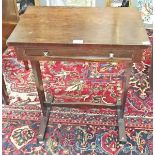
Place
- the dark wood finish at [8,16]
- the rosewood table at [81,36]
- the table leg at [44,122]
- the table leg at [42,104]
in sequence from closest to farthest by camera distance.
→ the rosewood table at [81,36], the table leg at [42,104], the table leg at [44,122], the dark wood finish at [8,16]

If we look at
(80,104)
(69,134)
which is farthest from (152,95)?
(69,134)

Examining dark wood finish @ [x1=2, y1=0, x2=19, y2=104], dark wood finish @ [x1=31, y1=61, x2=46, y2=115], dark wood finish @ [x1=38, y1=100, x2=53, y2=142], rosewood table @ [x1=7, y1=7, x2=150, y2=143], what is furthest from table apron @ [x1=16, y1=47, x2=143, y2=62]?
dark wood finish @ [x1=2, y1=0, x2=19, y2=104]

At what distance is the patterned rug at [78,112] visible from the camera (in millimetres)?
1931

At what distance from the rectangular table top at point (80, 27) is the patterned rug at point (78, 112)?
74 cm

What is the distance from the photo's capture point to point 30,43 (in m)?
1.46

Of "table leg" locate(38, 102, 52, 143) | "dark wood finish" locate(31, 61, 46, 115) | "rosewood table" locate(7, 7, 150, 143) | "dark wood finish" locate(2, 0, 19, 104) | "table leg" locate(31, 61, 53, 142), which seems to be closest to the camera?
"rosewood table" locate(7, 7, 150, 143)

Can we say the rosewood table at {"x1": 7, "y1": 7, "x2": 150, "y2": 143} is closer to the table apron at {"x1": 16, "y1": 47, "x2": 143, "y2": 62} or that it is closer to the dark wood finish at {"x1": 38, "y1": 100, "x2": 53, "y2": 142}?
the table apron at {"x1": 16, "y1": 47, "x2": 143, "y2": 62}

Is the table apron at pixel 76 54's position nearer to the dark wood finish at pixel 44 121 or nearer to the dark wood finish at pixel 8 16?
the dark wood finish at pixel 44 121

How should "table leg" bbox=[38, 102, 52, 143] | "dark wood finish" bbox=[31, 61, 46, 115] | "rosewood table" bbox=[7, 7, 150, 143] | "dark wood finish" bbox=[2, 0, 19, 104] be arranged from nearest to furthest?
"rosewood table" bbox=[7, 7, 150, 143], "dark wood finish" bbox=[31, 61, 46, 115], "table leg" bbox=[38, 102, 52, 143], "dark wood finish" bbox=[2, 0, 19, 104]

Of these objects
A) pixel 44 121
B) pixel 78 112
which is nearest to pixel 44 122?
pixel 44 121

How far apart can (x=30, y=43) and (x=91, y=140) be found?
3.00ft

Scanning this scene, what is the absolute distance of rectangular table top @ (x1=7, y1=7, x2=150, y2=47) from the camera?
1467 millimetres

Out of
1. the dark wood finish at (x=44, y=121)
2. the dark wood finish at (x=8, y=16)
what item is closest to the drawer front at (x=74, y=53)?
the dark wood finish at (x=44, y=121)

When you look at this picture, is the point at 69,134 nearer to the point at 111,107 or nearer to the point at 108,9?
the point at 111,107
